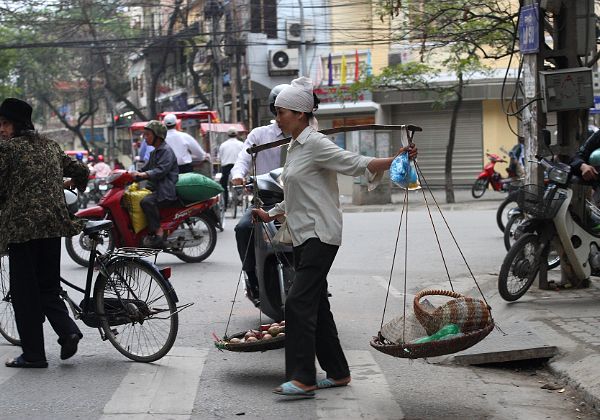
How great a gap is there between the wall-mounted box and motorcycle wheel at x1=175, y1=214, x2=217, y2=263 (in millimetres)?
5021

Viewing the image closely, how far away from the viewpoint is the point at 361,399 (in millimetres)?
5430

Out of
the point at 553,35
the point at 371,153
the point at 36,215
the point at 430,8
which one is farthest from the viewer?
the point at 371,153

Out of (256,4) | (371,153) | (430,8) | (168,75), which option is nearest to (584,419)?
(430,8)

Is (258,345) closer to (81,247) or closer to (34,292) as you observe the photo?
(34,292)

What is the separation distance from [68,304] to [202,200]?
17.1 ft

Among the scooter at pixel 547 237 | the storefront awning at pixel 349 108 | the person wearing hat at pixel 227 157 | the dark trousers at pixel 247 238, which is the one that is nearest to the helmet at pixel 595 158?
the scooter at pixel 547 237

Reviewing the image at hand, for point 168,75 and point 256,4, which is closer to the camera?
point 256,4

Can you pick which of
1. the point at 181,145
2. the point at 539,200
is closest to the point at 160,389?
the point at 539,200

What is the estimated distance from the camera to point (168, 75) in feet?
151

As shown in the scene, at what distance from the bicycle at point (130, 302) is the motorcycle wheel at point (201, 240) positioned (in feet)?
17.7

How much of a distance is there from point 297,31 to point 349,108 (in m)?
3.57

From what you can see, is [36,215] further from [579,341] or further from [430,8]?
[430,8]

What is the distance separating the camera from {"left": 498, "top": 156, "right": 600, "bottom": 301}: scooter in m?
8.09

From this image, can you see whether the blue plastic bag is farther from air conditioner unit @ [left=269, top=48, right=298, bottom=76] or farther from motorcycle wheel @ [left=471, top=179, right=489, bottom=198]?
air conditioner unit @ [left=269, top=48, right=298, bottom=76]
